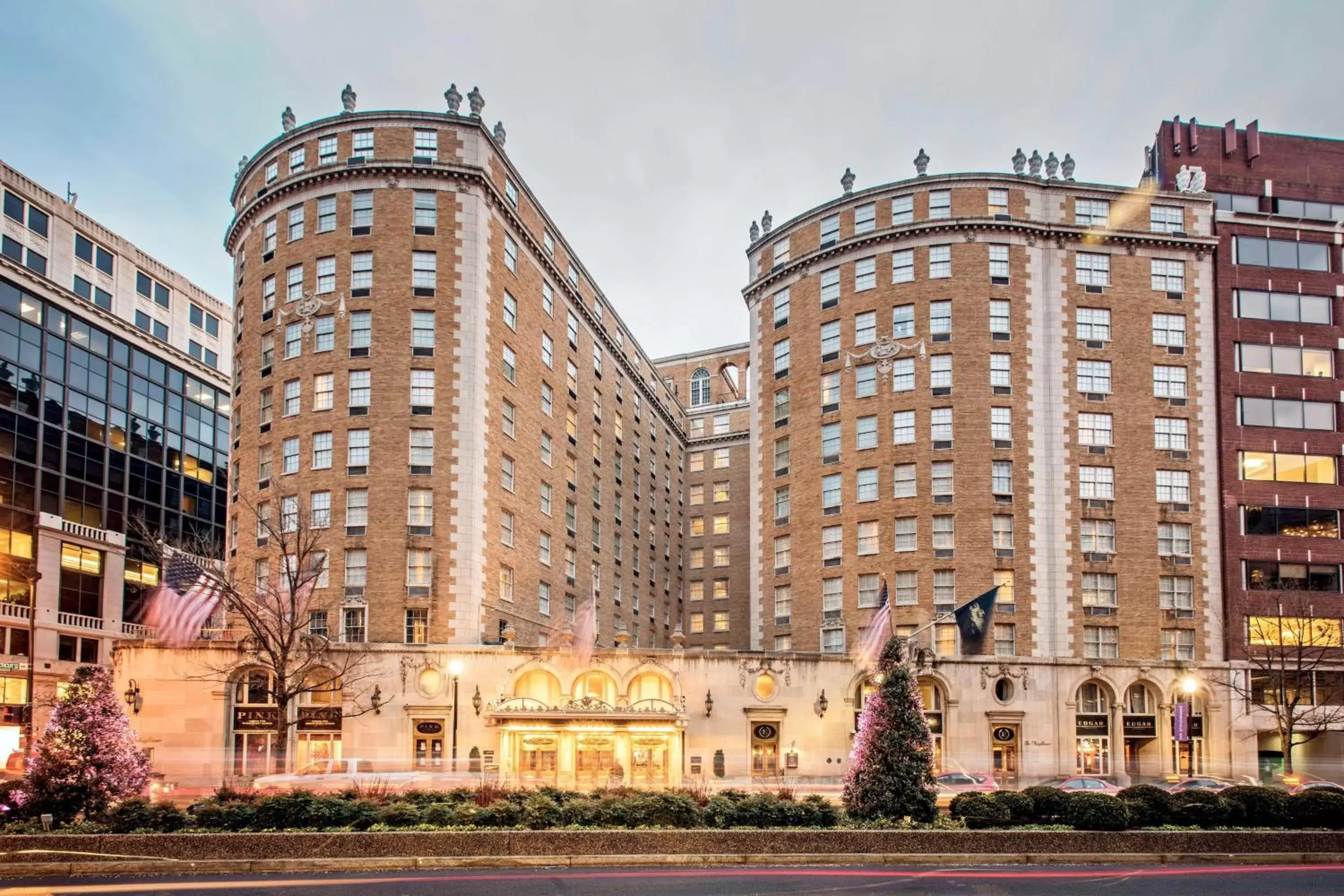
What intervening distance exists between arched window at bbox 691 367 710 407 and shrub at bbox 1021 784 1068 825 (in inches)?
Answer: 3182

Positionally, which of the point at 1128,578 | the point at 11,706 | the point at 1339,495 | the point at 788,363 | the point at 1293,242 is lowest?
the point at 11,706

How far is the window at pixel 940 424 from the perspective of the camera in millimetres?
60562

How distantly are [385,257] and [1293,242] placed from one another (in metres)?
49.6

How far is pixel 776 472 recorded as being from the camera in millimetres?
67062

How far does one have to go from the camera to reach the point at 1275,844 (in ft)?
89.0

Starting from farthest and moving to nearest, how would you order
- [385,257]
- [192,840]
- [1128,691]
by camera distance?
[1128,691]
[385,257]
[192,840]

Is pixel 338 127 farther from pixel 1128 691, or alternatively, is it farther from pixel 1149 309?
pixel 1128 691

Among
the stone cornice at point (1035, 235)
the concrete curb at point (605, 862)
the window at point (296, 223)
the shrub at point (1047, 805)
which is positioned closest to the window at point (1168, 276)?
the stone cornice at point (1035, 235)

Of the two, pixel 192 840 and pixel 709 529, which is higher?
pixel 709 529

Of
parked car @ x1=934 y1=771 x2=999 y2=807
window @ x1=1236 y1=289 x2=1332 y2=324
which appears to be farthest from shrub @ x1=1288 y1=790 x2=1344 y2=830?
window @ x1=1236 y1=289 x2=1332 y2=324

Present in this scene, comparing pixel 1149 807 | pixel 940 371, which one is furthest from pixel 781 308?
pixel 1149 807

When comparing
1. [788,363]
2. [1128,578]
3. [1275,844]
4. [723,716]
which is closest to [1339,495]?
[1128,578]

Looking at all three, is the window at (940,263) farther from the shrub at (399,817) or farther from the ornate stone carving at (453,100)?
the shrub at (399,817)

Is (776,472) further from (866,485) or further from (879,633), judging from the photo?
(879,633)
